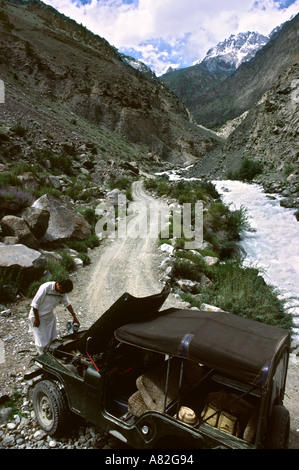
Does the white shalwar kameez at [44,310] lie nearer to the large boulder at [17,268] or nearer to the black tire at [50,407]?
the black tire at [50,407]

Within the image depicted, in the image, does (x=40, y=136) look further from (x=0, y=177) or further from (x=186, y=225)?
(x=186, y=225)

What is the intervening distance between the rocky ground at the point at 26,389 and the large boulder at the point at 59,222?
323 cm

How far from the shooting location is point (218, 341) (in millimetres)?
3158

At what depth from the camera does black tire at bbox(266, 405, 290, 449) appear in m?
3.04

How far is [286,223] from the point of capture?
1945 centimetres

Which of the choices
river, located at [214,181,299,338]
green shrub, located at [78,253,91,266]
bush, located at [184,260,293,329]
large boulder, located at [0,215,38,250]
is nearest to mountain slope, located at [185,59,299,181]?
river, located at [214,181,299,338]

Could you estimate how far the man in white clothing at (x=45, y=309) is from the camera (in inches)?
211

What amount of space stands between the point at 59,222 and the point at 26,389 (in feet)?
27.4

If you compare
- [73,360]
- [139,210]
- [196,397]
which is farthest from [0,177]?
[196,397]

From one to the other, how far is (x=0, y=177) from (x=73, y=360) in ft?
37.5

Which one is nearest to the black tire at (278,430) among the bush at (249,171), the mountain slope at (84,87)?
the bush at (249,171)

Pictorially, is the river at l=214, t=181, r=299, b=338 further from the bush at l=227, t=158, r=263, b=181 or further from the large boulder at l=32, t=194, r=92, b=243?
the large boulder at l=32, t=194, r=92, b=243

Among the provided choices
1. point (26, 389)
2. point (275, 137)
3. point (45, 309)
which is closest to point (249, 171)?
point (275, 137)

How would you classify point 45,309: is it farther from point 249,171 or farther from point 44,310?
point 249,171
